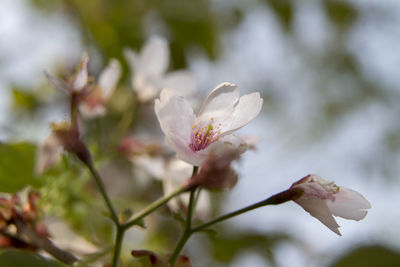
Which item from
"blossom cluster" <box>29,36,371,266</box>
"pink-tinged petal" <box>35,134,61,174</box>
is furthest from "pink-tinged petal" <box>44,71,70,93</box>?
"pink-tinged petal" <box>35,134,61,174</box>

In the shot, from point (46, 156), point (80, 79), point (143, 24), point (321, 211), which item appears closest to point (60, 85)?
point (80, 79)

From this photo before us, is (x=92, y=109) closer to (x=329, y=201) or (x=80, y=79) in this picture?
(x=80, y=79)

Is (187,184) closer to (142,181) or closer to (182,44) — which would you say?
(142,181)

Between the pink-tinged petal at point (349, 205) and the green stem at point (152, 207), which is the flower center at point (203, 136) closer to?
the green stem at point (152, 207)

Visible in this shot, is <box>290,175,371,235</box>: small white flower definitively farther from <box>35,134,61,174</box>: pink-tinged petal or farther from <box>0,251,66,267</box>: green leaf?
<box>35,134,61,174</box>: pink-tinged petal

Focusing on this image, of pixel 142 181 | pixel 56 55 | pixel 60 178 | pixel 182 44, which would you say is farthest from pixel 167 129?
pixel 56 55

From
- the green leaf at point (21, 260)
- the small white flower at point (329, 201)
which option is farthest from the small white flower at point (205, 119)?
the green leaf at point (21, 260)
